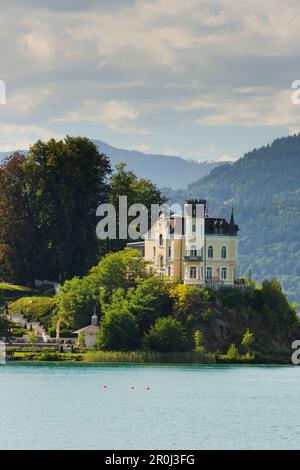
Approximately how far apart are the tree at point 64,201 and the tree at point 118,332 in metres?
17.0

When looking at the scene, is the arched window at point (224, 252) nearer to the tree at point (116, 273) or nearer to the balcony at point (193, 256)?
the balcony at point (193, 256)

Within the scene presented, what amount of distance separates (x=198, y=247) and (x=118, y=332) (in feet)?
39.2

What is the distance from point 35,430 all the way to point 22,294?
56.4 meters

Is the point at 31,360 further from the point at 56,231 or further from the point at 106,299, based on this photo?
the point at 56,231

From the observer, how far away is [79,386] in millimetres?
89125

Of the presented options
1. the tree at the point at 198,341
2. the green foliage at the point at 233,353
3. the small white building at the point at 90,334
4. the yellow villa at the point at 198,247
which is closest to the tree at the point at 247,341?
the green foliage at the point at 233,353

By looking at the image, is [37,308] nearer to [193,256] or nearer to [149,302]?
[149,302]

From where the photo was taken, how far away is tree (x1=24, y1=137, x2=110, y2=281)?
125m

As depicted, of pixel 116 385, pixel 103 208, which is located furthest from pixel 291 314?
Answer: pixel 116 385

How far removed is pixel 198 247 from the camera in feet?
386

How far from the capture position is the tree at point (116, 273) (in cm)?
11579

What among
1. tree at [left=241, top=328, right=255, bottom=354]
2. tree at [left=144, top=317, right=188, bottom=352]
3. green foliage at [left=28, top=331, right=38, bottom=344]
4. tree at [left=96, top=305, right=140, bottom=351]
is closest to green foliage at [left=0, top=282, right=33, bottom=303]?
green foliage at [left=28, top=331, right=38, bottom=344]

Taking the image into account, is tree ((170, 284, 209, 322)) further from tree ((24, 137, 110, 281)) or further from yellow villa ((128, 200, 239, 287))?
tree ((24, 137, 110, 281))

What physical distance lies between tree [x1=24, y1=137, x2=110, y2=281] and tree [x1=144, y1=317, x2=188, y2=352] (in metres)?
18.2
